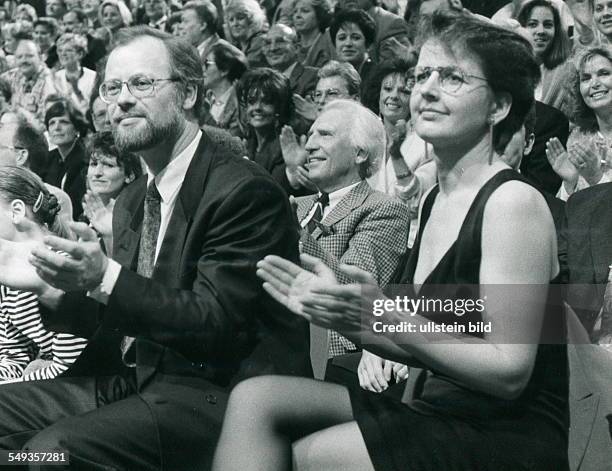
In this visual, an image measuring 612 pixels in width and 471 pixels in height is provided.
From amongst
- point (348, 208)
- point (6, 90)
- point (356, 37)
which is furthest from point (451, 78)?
point (6, 90)

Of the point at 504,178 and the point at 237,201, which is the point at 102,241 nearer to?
the point at 237,201

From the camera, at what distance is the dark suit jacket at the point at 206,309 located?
85.6 inches

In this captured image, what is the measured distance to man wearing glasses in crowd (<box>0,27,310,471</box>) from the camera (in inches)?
84.6

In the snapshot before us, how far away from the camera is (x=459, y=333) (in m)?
1.85

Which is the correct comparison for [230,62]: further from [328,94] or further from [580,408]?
[580,408]

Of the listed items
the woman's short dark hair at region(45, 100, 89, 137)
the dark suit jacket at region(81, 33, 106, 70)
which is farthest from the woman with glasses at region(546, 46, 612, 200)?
the dark suit jacket at region(81, 33, 106, 70)

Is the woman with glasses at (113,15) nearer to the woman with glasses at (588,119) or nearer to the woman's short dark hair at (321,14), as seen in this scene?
the woman's short dark hair at (321,14)

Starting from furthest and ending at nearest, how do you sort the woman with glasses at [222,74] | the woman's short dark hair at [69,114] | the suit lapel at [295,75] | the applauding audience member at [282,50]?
the woman's short dark hair at [69,114], the woman with glasses at [222,74], the applauding audience member at [282,50], the suit lapel at [295,75]

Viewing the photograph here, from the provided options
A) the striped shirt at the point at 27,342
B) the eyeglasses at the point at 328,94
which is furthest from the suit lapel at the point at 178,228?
the eyeglasses at the point at 328,94

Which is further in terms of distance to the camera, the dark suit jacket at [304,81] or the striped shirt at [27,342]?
the dark suit jacket at [304,81]

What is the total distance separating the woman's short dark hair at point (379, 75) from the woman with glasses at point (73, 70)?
3544 millimetres

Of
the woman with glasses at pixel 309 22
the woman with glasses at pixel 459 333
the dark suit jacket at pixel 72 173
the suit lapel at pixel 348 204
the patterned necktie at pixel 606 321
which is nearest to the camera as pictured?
the woman with glasses at pixel 459 333

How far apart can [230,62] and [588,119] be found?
2870 mm

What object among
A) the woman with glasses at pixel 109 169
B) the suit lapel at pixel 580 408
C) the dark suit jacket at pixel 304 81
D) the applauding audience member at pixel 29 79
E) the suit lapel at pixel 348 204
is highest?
the suit lapel at pixel 580 408
